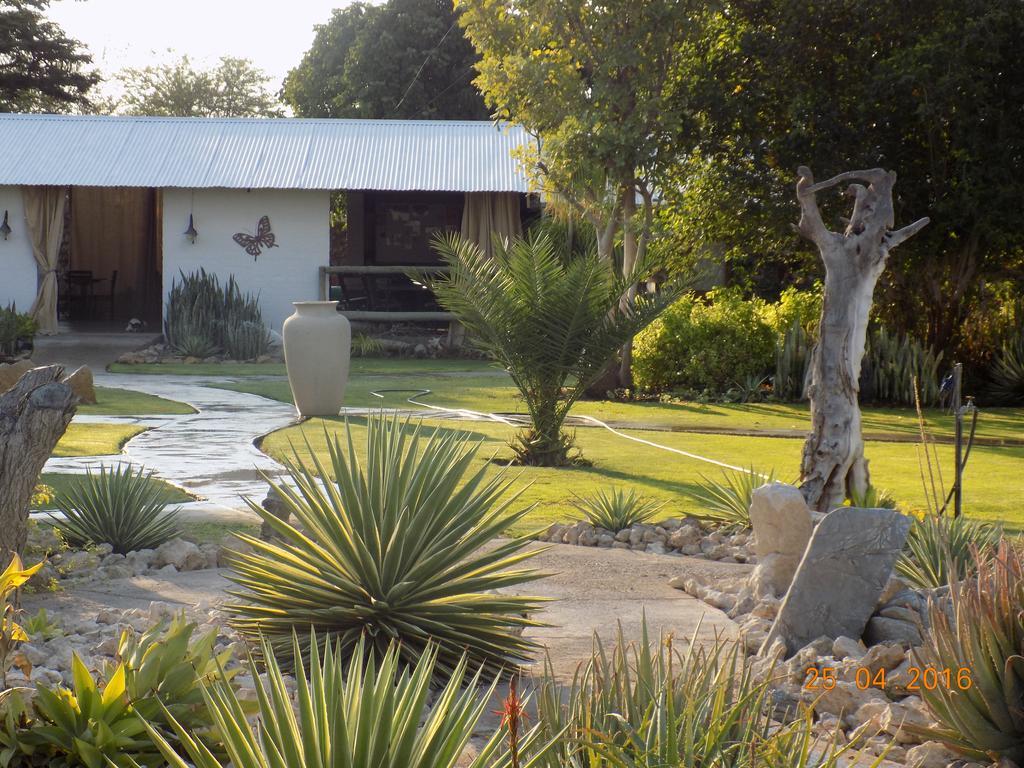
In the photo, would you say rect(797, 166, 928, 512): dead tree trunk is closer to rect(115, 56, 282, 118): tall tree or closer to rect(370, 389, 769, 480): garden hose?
rect(370, 389, 769, 480): garden hose

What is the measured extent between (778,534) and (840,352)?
1870mm

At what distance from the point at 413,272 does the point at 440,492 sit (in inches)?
288

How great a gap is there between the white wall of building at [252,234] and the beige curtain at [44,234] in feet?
6.21

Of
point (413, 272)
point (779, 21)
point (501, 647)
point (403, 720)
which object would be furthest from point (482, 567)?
point (779, 21)

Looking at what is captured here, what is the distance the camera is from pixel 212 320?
67.5ft

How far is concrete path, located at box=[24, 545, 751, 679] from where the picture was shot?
4875 millimetres

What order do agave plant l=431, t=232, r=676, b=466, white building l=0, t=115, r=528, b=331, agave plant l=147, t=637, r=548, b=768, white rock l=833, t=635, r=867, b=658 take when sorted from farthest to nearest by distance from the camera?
white building l=0, t=115, r=528, b=331
agave plant l=431, t=232, r=676, b=466
white rock l=833, t=635, r=867, b=658
agave plant l=147, t=637, r=548, b=768

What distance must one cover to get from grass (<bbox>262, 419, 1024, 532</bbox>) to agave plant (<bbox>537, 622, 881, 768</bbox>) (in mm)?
4162

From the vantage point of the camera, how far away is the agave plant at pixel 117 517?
6.32 m

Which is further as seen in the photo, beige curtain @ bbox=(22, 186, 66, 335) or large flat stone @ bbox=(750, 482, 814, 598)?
beige curtain @ bbox=(22, 186, 66, 335)

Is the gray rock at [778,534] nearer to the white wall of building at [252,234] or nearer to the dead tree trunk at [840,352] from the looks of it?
the dead tree trunk at [840,352]

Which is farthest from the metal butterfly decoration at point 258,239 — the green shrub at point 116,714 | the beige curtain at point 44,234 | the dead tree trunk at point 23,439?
the green shrub at point 116,714

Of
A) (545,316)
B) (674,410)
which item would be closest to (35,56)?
(674,410)

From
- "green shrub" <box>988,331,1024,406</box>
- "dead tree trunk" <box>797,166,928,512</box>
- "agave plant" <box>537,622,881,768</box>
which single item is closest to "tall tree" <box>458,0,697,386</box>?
"green shrub" <box>988,331,1024,406</box>
